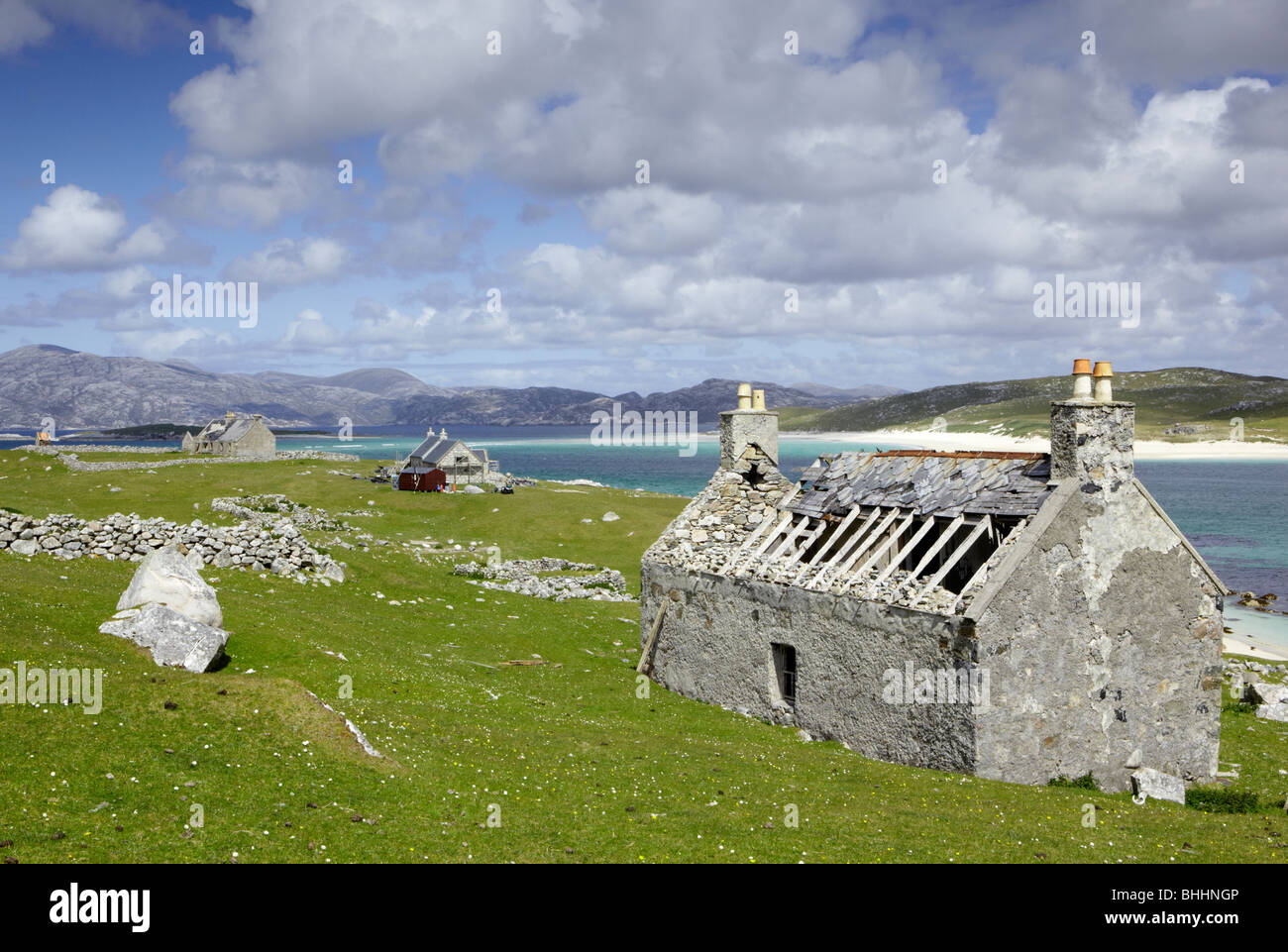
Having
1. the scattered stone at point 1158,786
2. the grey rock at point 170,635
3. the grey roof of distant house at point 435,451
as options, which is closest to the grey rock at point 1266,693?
the scattered stone at point 1158,786

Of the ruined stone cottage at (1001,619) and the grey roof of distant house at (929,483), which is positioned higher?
the grey roof of distant house at (929,483)

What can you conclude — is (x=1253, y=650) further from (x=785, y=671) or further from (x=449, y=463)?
(x=449, y=463)

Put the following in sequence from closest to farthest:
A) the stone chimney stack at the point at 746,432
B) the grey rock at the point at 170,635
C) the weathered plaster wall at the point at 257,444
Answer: the grey rock at the point at 170,635 → the stone chimney stack at the point at 746,432 → the weathered plaster wall at the point at 257,444

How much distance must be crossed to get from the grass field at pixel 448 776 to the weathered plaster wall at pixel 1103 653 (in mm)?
1582

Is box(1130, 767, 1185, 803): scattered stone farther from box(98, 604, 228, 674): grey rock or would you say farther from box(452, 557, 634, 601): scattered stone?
box(452, 557, 634, 601): scattered stone

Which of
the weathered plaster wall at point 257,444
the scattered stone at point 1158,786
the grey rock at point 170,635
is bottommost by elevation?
the scattered stone at point 1158,786

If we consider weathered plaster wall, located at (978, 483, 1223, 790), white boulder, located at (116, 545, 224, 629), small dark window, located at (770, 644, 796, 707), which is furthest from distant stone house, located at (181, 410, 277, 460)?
weathered plaster wall, located at (978, 483, 1223, 790)

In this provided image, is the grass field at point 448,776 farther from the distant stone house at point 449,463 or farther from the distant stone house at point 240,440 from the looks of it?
the distant stone house at point 240,440

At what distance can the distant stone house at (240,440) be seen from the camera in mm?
132000

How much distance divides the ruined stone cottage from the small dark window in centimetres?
7

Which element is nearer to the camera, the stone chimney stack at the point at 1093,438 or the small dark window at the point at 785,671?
the stone chimney stack at the point at 1093,438

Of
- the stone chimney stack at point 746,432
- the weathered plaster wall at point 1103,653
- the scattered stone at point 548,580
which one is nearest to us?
the weathered plaster wall at point 1103,653

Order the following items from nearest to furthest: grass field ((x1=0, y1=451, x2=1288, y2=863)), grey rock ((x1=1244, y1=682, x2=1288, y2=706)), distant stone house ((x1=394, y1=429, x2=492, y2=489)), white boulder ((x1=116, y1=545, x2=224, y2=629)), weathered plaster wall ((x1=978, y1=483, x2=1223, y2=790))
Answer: grass field ((x1=0, y1=451, x2=1288, y2=863)), weathered plaster wall ((x1=978, y1=483, x2=1223, y2=790)), white boulder ((x1=116, y1=545, x2=224, y2=629)), grey rock ((x1=1244, y1=682, x2=1288, y2=706)), distant stone house ((x1=394, y1=429, x2=492, y2=489))

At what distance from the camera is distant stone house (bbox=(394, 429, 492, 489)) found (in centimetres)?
9581
